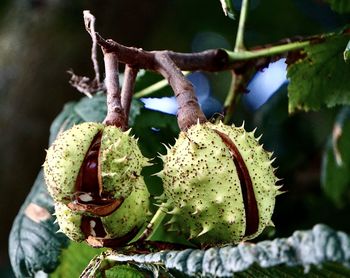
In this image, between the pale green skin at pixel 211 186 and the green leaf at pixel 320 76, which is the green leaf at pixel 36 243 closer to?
the pale green skin at pixel 211 186

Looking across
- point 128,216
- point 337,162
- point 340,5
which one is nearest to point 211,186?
point 128,216

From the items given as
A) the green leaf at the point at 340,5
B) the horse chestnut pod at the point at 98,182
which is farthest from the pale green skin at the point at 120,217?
the green leaf at the point at 340,5

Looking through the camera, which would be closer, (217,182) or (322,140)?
(217,182)

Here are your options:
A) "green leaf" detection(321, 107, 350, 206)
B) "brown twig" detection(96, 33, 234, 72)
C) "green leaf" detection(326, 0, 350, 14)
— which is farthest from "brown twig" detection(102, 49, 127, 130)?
"green leaf" detection(321, 107, 350, 206)

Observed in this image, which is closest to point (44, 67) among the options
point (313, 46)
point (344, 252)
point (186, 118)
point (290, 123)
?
point (290, 123)

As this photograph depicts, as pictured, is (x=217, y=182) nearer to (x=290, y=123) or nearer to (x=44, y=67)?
(x=44, y=67)
